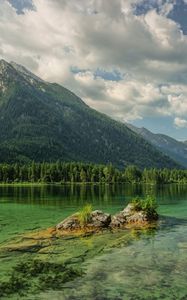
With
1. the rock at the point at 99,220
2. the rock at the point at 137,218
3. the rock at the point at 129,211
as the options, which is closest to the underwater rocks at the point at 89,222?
the rock at the point at 99,220

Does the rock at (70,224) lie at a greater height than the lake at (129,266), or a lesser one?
greater

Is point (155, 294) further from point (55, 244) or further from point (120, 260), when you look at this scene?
point (55, 244)

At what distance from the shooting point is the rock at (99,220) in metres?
53.9

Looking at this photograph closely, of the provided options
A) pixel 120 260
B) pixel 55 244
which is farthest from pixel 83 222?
pixel 120 260

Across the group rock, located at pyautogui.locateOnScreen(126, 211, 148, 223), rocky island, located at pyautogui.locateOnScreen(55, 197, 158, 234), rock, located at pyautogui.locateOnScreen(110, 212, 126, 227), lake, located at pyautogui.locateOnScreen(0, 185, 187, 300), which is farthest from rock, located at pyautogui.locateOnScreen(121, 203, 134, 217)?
lake, located at pyautogui.locateOnScreen(0, 185, 187, 300)

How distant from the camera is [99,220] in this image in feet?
180

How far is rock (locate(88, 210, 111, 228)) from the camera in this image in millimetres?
53875

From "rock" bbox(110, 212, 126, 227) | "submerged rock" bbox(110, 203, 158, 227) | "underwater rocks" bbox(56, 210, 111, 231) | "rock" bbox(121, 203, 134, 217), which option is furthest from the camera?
"rock" bbox(121, 203, 134, 217)

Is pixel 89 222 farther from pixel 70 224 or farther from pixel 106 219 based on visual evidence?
pixel 70 224

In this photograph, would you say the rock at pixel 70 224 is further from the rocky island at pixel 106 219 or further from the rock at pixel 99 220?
the rock at pixel 99 220

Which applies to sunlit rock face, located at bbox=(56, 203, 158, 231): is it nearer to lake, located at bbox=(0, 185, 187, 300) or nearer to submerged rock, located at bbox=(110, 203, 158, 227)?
submerged rock, located at bbox=(110, 203, 158, 227)

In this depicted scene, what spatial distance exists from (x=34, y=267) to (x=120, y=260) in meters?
7.62

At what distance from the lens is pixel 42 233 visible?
49.0 meters

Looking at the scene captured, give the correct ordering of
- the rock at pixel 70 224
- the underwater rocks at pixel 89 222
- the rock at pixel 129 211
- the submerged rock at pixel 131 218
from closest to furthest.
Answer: the rock at pixel 70 224 < the underwater rocks at pixel 89 222 < the submerged rock at pixel 131 218 < the rock at pixel 129 211
